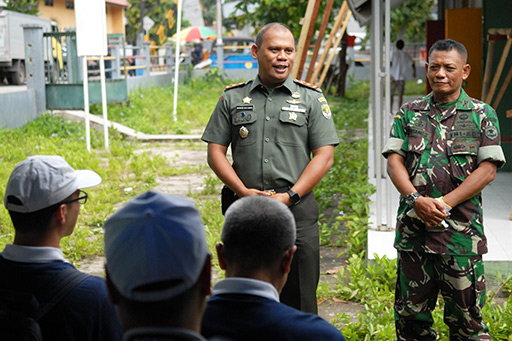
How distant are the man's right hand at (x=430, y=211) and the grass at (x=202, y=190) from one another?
0.90m

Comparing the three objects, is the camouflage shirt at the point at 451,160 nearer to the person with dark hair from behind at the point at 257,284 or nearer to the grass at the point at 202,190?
the grass at the point at 202,190

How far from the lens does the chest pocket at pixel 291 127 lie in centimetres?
344

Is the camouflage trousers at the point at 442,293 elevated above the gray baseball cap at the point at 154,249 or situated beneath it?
situated beneath

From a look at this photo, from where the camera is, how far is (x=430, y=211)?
3.15m

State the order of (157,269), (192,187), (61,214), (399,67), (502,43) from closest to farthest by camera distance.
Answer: (157,269), (61,214), (502,43), (192,187), (399,67)

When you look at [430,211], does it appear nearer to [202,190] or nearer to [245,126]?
[245,126]

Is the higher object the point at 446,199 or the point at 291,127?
the point at 291,127

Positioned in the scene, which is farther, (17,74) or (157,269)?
(17,74)

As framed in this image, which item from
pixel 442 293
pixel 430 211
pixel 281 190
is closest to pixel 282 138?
pixel 281 190

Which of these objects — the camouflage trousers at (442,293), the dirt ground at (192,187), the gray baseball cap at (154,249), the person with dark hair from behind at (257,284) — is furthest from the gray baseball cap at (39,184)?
the dirt ground at (192,187)

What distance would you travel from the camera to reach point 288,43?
3.42 m

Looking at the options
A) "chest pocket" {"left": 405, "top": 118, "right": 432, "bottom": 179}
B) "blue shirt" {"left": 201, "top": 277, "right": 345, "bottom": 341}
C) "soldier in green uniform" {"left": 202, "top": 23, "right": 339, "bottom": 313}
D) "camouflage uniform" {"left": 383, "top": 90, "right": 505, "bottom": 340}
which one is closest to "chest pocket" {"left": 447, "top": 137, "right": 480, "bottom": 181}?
"camouflage uniform" {"left": 383, "top": 90, "right": 505, "bottom": 340}

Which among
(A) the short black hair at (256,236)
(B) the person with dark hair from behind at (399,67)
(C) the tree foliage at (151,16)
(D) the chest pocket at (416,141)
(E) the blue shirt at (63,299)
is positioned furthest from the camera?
(C) the tree foliage at (151,16)

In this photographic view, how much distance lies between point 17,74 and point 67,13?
48.9ft
